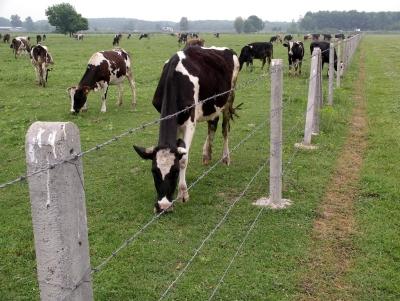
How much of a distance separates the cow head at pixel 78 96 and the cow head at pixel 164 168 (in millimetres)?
7927

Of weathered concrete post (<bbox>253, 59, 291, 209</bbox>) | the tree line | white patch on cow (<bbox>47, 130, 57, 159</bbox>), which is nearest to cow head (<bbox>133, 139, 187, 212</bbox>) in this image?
weathered concrete post (<bbox>253, 59, 291, 209</bbox>)

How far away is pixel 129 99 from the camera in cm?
1573

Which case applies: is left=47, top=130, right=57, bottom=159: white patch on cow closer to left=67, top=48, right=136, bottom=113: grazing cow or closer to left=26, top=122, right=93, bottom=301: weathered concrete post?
left=26, top=122, right=93, bottom=301: weathered concrete post

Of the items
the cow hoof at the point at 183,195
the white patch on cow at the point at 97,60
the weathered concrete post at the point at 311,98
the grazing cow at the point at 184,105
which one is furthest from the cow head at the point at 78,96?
the cow hoof at the point at 183,195

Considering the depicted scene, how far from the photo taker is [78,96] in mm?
13219

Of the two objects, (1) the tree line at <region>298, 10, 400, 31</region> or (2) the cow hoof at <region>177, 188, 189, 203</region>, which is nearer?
(2) the cow hoof at <region>177, 188, 189, 203</region>

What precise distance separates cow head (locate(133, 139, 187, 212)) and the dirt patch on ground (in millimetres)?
1844

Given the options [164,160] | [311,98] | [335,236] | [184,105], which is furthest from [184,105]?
[311,98]

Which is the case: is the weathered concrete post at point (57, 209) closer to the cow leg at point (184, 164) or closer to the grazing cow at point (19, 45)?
the cow leg at point (184, 164)

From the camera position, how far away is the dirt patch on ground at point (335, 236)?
176 inches

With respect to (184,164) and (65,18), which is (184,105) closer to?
(184,164)

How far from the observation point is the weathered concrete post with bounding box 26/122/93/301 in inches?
74.4

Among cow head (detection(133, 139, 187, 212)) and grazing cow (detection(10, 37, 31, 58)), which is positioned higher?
grazing cow (detection(10, 37, 31, 58))

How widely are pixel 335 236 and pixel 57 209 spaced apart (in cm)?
430
